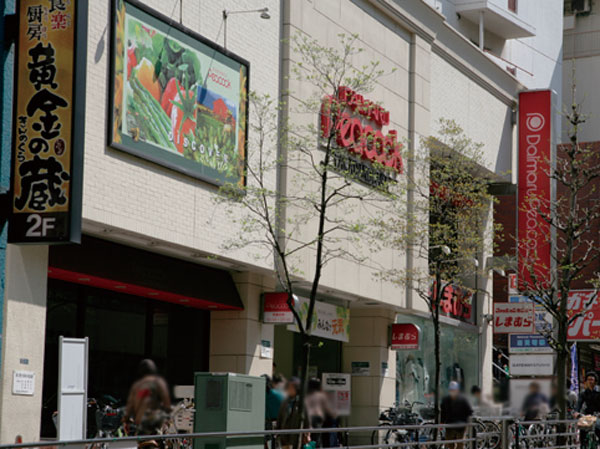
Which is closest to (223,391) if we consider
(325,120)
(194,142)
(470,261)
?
(194,142)

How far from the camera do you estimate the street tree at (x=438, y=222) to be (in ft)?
97.9

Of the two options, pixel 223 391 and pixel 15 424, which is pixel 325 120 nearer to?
pixel 223 391

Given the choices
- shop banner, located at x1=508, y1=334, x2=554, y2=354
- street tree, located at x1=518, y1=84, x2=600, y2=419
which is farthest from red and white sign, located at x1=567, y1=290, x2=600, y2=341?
shop banner, located at x1=508, y1=334, x2=554, y2=354

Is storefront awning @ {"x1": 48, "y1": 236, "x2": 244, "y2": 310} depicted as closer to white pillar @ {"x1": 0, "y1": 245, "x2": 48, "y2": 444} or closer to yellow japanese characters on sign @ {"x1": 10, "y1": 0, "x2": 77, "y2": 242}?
white pillar @ {"x1": 0, "y1": 245, "x2": 48, "y2": 444}

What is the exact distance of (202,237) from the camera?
2280 centimetres

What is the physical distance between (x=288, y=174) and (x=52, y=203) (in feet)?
28.9

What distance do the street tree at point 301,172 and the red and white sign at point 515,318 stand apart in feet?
19.6

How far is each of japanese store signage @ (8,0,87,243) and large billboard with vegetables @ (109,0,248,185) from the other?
7.28 feet

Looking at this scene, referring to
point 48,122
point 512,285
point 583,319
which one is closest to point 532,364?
point 583,319

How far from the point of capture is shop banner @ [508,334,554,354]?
3020cm

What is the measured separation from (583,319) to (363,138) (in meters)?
10.3

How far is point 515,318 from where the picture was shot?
106ft

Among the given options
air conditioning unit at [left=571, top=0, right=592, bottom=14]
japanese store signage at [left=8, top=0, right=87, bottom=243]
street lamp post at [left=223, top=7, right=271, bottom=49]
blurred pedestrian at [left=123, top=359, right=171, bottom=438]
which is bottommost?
blurred pedestrian at [left=123, top=359, right=171, bottom=438]

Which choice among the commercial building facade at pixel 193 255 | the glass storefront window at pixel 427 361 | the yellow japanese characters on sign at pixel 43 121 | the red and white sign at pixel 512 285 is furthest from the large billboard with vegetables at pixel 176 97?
the red and white sign at pixel 512 285
